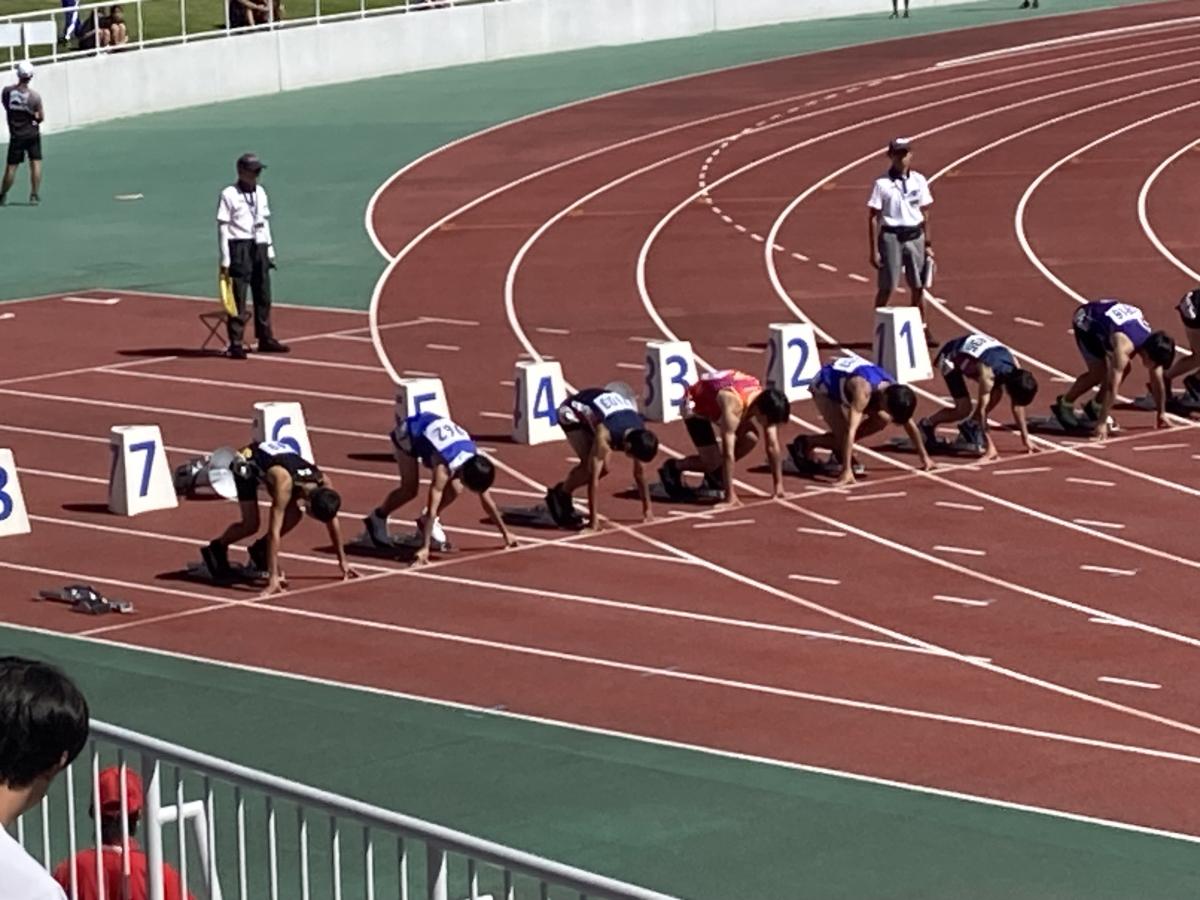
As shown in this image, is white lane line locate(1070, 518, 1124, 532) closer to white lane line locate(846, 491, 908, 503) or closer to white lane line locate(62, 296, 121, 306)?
white lane line locate(846, 491, 908, 503)

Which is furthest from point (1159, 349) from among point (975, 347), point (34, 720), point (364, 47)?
point (364, 47)

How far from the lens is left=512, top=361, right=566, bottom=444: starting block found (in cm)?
2180

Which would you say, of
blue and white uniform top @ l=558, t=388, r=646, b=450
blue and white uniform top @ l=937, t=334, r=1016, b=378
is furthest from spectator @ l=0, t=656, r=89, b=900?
blue and white uniform top @ l=937, t=334, r=1016, b=378

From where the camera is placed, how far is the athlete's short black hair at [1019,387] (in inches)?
819

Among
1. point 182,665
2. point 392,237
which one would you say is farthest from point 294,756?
point 392,237

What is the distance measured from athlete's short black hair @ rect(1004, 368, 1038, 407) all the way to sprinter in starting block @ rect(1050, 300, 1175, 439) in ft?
3.18

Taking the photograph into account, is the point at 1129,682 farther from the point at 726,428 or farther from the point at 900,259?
the point at 900,259

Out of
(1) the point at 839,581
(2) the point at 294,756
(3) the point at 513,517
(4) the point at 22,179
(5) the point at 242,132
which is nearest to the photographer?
(2) the point at 294,756

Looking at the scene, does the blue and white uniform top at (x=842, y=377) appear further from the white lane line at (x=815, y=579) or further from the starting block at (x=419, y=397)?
the white lane line at (x=815, y=579)

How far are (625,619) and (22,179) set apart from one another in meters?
23.6

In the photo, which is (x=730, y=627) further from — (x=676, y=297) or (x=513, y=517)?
(x=676, y=297)

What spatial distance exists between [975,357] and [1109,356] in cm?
125

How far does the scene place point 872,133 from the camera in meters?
40.2

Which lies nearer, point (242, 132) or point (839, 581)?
point (839, 581)
